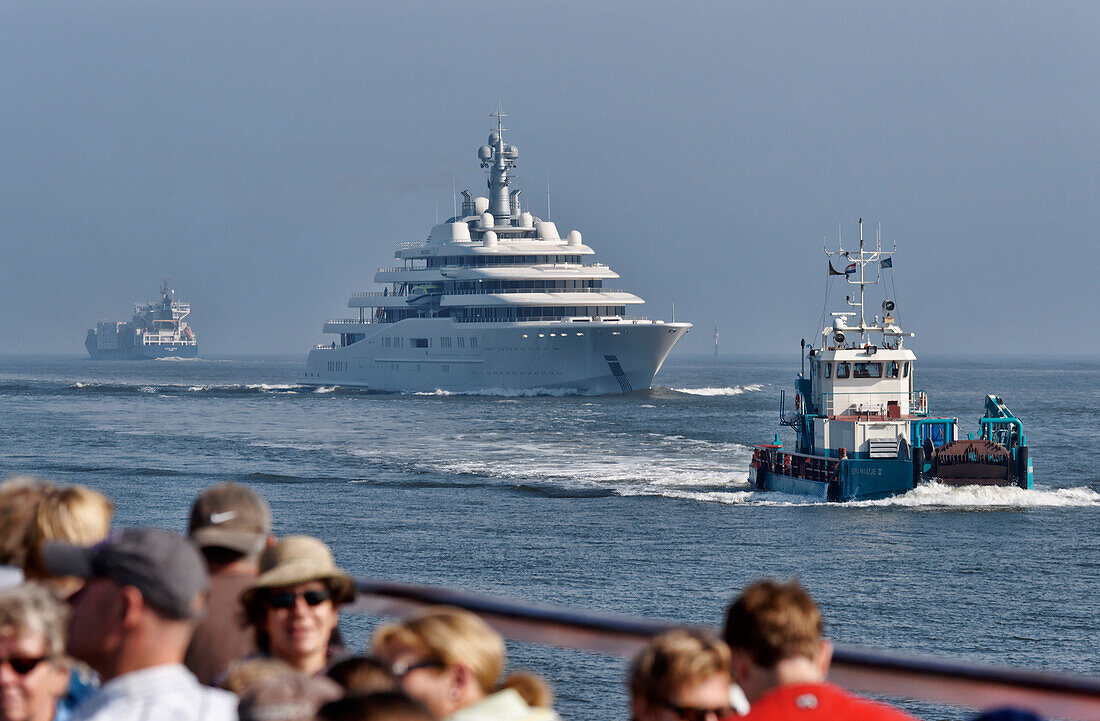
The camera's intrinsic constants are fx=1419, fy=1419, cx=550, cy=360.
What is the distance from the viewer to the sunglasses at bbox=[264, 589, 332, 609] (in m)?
3.34

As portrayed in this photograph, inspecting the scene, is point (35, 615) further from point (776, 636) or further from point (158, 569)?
point (776, 636)

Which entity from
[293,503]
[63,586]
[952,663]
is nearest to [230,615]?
[63,586]

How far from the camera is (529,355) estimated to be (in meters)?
75.0

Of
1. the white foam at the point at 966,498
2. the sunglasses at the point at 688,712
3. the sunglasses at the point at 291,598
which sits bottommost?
the white foam at the point at 966,498

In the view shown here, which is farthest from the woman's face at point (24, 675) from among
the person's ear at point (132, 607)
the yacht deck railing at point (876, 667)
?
the yacht deck railing at point (876, 667)

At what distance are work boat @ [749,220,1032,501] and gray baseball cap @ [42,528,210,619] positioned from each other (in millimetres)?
28326

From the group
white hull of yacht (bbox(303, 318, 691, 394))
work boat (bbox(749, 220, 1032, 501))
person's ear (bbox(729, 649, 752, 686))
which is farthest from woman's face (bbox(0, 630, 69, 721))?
white hull of yacht (bbox(303, 318, 691, 394))

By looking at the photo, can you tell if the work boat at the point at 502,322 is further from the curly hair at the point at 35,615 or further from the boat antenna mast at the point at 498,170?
the curly hair at the point at 35,615

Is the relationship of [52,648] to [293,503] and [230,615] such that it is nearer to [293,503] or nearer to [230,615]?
[230,615]

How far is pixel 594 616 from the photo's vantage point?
336 cm

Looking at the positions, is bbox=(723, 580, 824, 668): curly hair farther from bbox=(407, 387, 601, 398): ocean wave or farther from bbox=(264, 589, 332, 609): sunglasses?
bbox=(407, 387, 601, 398): ocean wave

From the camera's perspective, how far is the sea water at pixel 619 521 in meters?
20.0

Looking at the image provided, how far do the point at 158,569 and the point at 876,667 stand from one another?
1.51 metres

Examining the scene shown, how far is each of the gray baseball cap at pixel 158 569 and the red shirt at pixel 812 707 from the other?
1.11 meters
